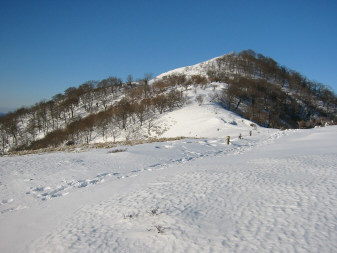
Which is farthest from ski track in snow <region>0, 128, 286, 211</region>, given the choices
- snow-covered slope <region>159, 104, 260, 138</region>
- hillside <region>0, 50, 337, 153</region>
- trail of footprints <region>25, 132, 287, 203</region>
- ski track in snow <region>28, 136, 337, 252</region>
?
hillside <region>0, 50, 337, 153</region>

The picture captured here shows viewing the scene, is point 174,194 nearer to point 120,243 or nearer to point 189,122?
point 120,243

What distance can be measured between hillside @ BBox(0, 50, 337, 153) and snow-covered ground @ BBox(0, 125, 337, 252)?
70.4 ft

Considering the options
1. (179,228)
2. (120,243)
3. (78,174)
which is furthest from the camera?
(78,174)

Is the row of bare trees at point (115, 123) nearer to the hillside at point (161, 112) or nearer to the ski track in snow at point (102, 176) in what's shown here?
the hillside at point (161, 112)

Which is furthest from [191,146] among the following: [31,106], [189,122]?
[31,106]

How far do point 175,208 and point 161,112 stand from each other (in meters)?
49.9

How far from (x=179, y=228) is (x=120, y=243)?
1591mm

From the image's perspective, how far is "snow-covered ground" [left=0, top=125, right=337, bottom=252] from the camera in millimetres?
5020

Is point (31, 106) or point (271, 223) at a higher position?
point (31, 106)

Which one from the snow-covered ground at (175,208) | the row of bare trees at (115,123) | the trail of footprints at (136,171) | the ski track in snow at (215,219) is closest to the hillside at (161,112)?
the row of bare trees at (115,123)

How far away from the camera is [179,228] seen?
5.57 m

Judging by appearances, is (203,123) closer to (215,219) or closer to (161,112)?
(161,112)

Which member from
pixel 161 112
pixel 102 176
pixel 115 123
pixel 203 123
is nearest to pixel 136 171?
pixel 102 176

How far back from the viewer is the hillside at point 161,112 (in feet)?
148
